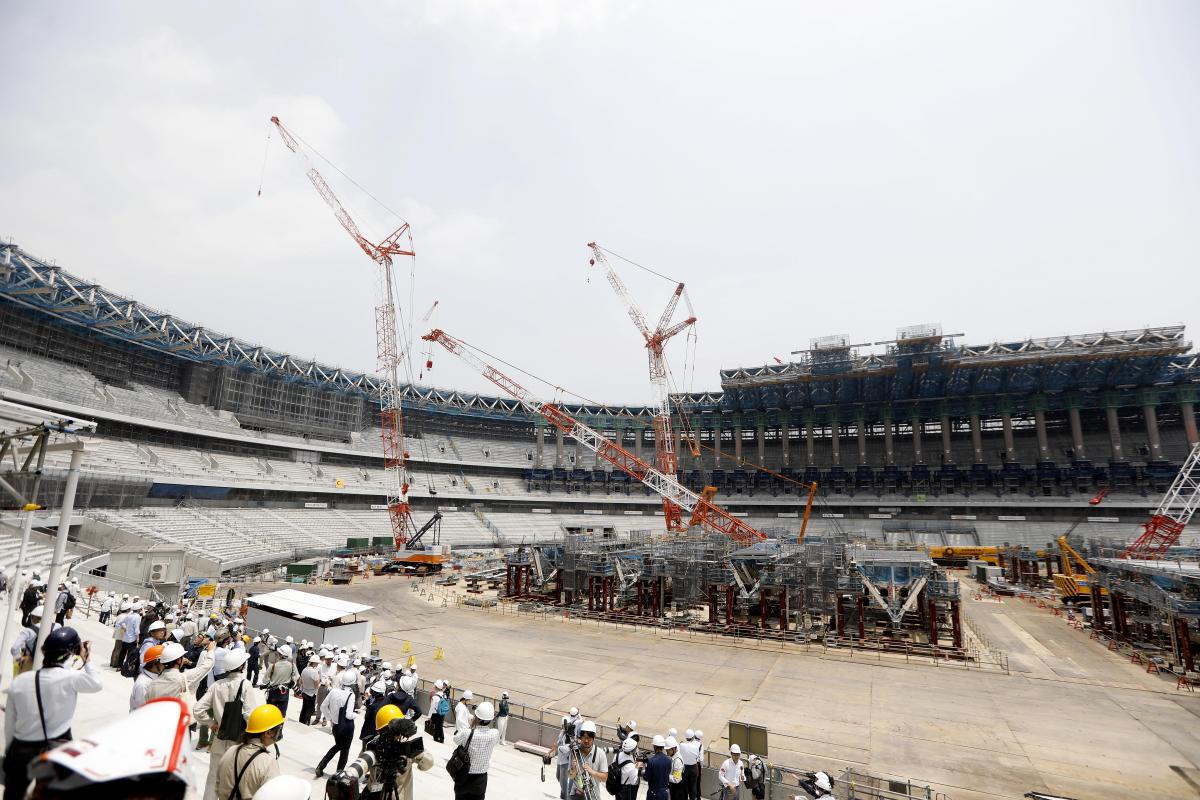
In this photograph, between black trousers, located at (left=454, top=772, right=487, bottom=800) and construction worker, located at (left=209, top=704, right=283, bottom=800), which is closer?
construction worker, located at (left=209, top=704, right=283, bottom=800)

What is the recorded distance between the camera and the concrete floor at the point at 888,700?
16391 mm

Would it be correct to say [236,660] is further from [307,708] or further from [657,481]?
[657,481]

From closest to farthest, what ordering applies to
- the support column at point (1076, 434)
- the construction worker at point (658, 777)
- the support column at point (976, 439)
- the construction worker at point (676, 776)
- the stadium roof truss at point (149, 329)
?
the construction worker at point (658, 777), the construction worker at point (676, 776), the stadium roof truss at point (149, 329), the support column at point (1076, 434), the support column at point (976, 439)

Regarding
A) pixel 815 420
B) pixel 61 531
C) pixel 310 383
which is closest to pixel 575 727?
pixel 61 531

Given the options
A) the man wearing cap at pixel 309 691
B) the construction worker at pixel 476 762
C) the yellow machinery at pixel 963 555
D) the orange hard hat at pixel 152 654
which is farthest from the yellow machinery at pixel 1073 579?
the orange hard hat at pixel 152 654

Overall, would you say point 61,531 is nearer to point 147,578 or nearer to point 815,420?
point 147,578

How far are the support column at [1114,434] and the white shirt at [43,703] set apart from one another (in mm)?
100880

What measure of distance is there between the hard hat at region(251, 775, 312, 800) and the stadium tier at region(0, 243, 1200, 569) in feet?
168

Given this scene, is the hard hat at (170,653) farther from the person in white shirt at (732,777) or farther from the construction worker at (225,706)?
the person in white shirt at (732,777)

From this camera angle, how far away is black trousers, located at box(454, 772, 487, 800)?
7488 mm

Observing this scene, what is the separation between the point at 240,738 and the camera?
6621 millimetres

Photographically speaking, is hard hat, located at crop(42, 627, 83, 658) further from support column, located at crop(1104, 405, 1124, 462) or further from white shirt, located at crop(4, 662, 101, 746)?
support column, located at crop(1104, 405, 1124, 462)

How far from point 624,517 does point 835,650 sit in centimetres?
6387

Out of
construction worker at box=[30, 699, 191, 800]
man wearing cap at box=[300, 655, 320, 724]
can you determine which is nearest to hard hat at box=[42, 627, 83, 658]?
construction worker at box=[30, 699, 191, 800]
